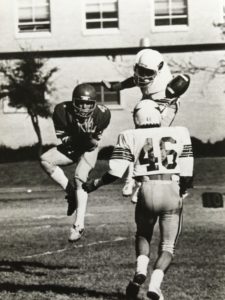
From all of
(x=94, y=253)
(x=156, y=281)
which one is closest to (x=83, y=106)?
(x=156, y=281)

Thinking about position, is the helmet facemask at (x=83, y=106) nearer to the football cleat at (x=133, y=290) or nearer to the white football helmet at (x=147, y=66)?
the white football helmet at (x=147, y=66)

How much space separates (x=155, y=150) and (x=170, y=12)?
78.5 ft

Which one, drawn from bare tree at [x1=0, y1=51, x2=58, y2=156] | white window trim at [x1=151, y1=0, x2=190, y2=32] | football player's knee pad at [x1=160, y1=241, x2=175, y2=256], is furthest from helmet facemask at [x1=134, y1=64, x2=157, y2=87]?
white window trim at [x1=151, y1=0, x2=190, y2=32]

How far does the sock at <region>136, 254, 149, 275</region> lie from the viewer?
23.6 feet

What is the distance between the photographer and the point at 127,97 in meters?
30.9

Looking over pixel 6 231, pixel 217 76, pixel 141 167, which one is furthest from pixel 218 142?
pixel 141 167

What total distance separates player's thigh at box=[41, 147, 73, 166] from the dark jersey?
0.13 meters

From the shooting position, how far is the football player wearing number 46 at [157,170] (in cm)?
720

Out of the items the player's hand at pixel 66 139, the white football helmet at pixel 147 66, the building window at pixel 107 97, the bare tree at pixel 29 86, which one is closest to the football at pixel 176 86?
the white football helmet at pixel 147 66

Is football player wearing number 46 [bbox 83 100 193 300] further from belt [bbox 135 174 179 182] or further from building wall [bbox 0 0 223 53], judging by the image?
building wall [bbox 0 0 223 53]

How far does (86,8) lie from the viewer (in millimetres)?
30938

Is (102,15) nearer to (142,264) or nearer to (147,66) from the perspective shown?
(147,66)

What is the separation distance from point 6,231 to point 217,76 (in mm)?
17484

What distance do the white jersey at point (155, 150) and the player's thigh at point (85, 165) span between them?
160 centimetres
